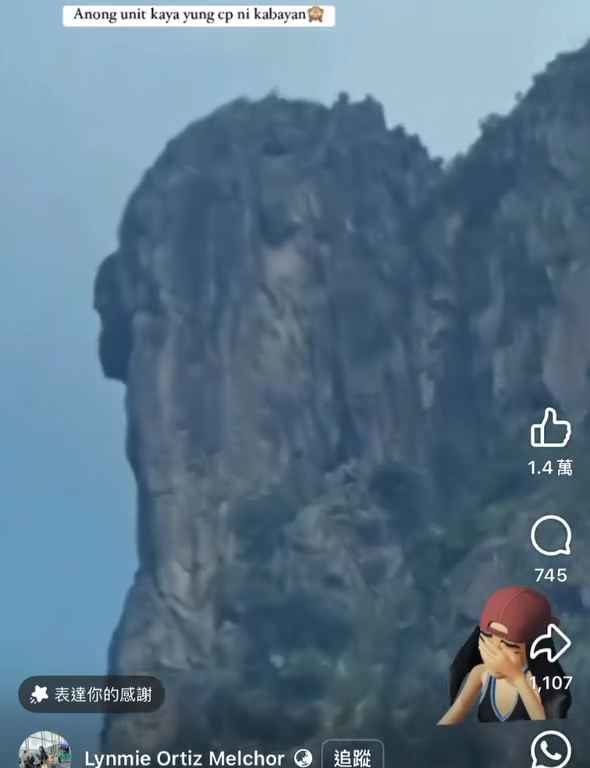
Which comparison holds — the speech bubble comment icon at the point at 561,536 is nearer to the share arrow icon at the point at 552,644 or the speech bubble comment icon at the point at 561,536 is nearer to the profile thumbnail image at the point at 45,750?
the share arrow icon at the point at 552,644

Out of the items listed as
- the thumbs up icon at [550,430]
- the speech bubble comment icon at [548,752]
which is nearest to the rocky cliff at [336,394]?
the thumbs up icon at [550,430]

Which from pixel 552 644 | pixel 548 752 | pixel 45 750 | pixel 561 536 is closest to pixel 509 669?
pixel 552 644

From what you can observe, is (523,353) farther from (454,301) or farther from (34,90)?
(34,90)

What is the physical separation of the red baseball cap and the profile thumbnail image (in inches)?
41.7

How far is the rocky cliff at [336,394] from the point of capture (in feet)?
10.3

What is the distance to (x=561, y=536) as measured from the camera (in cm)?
313

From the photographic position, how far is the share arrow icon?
312 cm

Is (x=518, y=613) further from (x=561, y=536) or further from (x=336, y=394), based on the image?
(x=336, y=394)

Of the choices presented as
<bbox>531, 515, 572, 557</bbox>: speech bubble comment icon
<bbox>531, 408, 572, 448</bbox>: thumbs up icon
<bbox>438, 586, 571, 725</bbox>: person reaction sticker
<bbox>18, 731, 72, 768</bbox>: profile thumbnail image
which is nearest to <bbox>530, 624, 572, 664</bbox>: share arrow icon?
<bbox>438, 586, 571, 725</bbox>: person reaction sticker

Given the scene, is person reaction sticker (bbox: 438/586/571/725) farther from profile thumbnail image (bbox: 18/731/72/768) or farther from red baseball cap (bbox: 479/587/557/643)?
profile thumbnail image (bbox: 18/731/72/768)

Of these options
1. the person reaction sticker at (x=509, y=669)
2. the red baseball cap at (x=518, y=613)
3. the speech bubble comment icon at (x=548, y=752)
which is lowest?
the speech bubble comment icon at (x=548, y=752)

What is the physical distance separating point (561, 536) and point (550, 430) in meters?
0.26

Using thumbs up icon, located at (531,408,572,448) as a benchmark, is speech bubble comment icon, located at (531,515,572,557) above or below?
below

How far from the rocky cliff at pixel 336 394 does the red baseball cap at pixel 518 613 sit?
0.10 ft
